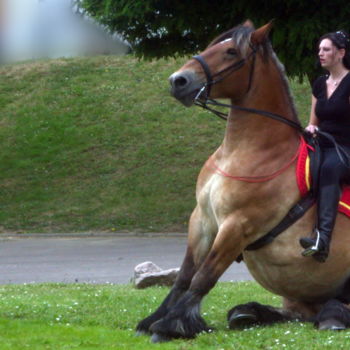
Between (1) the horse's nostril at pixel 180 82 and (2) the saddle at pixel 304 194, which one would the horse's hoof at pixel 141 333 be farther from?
(1) the horse's nostril at pixel 180 82

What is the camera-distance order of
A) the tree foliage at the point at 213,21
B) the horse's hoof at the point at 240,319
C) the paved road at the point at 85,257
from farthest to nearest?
the tree foliage at the point at 213,21, the paved road at the point at 85,257, the horse's hoof at the point at 240,319

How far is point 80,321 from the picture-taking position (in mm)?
8031

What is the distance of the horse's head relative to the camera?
7055 millimetres

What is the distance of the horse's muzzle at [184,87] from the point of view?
6855mm

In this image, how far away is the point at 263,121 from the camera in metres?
7.28

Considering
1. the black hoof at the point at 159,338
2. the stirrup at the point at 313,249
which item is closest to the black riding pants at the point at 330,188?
the stirrup at the point at 313,249

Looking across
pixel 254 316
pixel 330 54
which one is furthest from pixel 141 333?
pixel 330 54

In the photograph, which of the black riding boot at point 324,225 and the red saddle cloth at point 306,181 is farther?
the red saddle cloth at point 306,181

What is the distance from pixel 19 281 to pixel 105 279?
1.23 metres

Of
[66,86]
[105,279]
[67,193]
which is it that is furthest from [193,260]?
[66,86]

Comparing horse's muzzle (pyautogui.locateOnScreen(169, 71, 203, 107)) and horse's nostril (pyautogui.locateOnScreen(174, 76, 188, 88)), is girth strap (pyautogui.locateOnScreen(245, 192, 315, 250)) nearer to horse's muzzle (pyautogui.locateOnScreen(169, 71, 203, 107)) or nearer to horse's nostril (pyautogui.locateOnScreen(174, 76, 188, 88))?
→ horse's muzzle (pyautogui.locateOnScreen(169, 71, 203, 107))

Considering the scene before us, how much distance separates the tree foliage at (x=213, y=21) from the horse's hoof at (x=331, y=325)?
9.72 meters

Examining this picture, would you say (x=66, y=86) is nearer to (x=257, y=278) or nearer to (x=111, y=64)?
(x=111, y=64)

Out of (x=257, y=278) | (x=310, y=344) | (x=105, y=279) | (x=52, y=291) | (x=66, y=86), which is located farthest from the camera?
(x=66, y=86)
